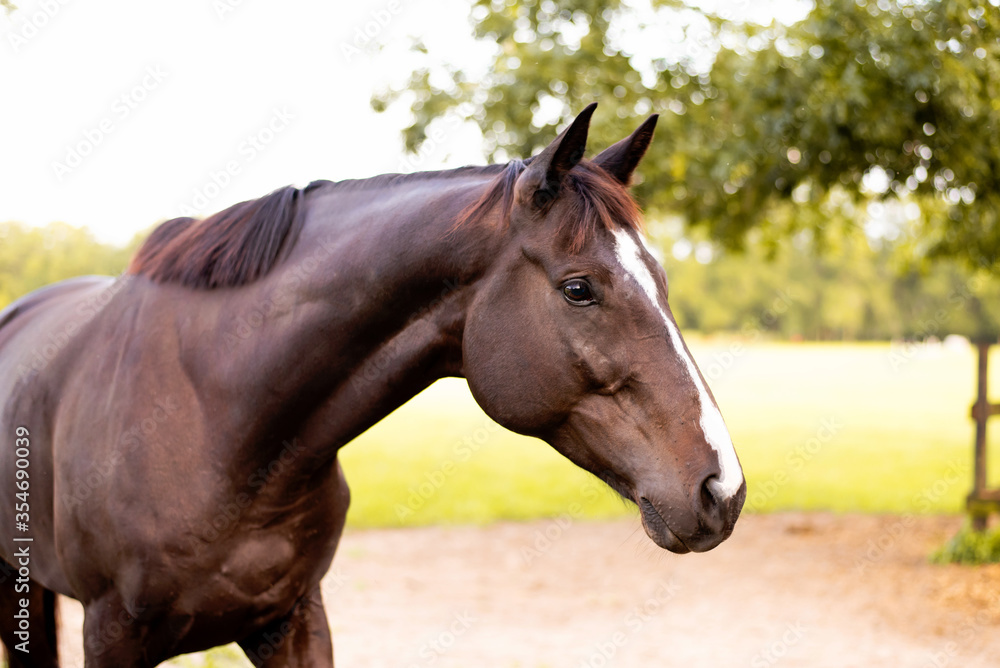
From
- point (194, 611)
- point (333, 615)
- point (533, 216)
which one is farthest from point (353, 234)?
point (333, 615)

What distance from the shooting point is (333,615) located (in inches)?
250

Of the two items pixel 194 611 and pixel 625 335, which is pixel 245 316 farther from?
pixel 625 335

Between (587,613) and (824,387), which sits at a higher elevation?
(587,613)

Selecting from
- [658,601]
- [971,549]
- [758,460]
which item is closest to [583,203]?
[658,601]

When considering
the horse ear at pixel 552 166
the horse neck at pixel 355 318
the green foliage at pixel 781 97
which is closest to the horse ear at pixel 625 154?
the horse ear at pixel 552 166

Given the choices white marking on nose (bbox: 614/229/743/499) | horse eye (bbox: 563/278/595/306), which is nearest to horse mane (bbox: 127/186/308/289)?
horse eye (bbox: 563/278/595/306)

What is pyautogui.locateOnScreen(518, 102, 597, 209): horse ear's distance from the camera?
1.85m

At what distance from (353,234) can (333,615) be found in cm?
501

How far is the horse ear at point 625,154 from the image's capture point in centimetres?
211

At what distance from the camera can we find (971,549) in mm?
7082

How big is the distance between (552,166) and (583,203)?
0.12m

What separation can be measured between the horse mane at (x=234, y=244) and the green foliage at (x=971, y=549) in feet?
23.4

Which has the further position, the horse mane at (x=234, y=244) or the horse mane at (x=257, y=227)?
the horse mane at (x=234, y=244)

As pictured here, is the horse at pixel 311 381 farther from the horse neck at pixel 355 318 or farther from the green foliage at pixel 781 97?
the green foliage at pixel 781 97
